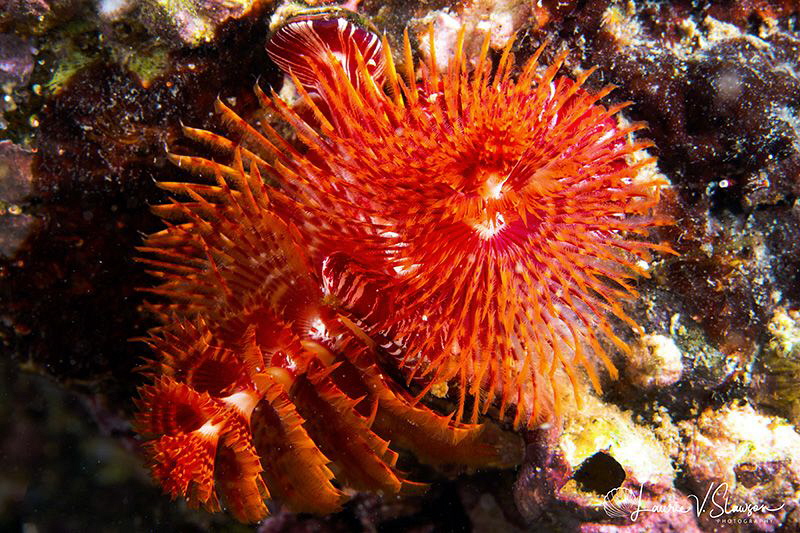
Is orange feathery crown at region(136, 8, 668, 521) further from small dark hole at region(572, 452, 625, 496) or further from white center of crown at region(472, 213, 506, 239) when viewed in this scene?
small dark hole at region(572, 452, 625, 496)

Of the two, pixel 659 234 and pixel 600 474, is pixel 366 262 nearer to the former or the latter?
pixel 659 234

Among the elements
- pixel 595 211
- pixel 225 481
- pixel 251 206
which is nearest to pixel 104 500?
pixel 225 481

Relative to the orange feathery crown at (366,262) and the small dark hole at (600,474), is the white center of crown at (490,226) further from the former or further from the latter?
the small dark hole at (600,474)

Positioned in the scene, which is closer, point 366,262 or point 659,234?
point 366,262

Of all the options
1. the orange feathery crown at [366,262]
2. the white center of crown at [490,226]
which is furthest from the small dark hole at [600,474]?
the white center of crown at [490,226]

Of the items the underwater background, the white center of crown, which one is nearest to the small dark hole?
the underwater background

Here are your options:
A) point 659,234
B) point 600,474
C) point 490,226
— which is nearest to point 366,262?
point 490,226
